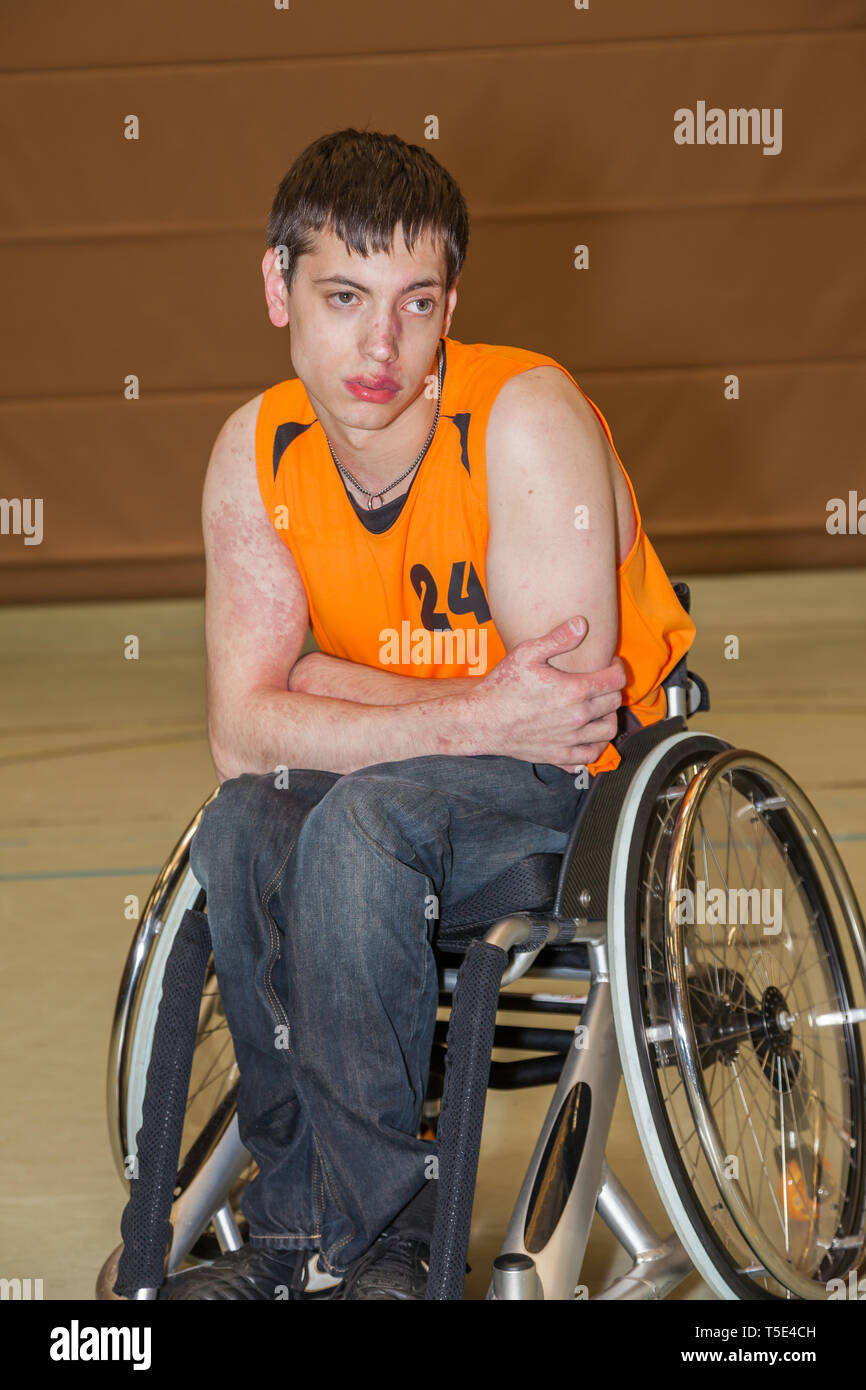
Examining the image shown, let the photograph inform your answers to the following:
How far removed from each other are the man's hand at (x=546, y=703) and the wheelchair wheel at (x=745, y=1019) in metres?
0.08

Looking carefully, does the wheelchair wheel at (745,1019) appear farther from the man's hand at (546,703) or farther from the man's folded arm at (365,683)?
the man's folded arm at (365,683)

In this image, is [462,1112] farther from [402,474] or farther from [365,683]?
[402,474]

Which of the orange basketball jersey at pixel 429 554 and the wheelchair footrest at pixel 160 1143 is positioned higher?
the orange basketball jersey at pixel 429 554

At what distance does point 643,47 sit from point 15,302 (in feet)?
9.54

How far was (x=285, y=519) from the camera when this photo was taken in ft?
5.44

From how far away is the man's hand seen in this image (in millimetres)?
1479

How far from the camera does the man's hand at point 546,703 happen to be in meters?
1.48

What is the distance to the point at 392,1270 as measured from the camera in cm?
131

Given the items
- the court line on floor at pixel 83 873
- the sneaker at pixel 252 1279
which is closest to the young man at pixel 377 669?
the sneaker at pixel 252 1279

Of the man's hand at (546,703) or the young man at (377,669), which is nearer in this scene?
the young man at (377,669)

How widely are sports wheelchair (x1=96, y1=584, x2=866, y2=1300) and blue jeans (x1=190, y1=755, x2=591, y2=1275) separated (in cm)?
5

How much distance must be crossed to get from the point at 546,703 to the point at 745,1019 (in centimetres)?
38

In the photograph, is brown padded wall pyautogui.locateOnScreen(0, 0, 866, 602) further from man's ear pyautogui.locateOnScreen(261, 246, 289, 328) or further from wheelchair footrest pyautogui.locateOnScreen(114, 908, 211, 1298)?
wheelchair footrest pyautogui.locateOnScreen(114, 908, 211, 1298)

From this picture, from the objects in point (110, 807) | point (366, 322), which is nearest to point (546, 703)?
point (366, 322)
